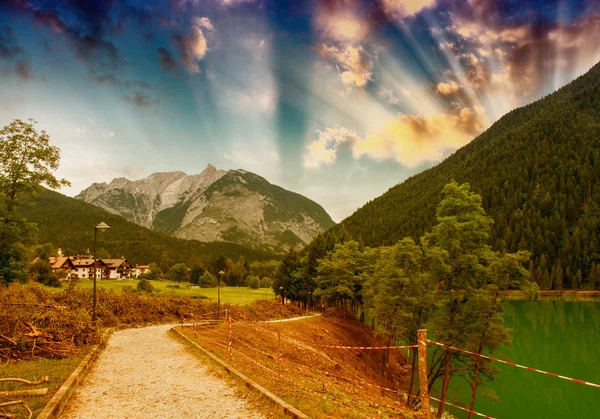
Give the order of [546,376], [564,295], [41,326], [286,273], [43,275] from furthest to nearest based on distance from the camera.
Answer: [564,295], [286,273], [43,275], [546,376], [41,326]

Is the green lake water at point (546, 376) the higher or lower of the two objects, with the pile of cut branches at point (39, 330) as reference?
lower

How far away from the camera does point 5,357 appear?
1520 cm

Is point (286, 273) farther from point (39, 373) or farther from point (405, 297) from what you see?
point (39, 373)

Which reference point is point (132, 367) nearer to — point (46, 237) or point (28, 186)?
point (28, 186)

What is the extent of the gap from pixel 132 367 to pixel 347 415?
10.8 meters

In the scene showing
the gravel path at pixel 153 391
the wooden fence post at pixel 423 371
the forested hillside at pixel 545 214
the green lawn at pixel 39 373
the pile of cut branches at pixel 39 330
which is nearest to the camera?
the wooden fence post at pixel 423 371

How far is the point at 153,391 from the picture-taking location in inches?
472

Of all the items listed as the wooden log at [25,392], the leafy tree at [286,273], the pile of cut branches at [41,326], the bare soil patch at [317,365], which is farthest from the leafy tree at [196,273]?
the wooden log at [25,392]

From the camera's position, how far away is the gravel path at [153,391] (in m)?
9.78

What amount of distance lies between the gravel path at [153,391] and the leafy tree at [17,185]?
24.9 meters

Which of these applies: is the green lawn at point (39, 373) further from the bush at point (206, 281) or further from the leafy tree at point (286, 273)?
the bush at point (206, 281)

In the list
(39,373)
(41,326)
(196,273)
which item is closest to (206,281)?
(196,273)

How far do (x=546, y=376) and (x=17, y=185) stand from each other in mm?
56988

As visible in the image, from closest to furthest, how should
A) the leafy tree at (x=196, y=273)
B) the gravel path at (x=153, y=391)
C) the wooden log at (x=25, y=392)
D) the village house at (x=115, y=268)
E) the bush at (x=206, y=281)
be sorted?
the wooden log at (x=25, y=392)
the gravel path at (x=153, y=391)
the bush at (x=206, y=281)
the leafy tree at (x=196, y=273)
the village house at (x=115, y=268)
